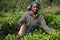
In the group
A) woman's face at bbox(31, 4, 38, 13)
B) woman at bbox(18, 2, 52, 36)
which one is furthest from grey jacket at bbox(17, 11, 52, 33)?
woman's face at bbox(31, 4, 38, 13)

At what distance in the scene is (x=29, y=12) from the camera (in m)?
5.69

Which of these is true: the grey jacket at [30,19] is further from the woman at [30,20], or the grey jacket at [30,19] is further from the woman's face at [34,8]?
the woman's face at [34,8]

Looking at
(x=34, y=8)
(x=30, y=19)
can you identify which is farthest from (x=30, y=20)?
(x=34, y=8)

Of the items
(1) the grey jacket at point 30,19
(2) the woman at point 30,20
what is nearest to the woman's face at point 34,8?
(2) the woman at point 30,20

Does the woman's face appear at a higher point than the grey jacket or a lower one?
higher

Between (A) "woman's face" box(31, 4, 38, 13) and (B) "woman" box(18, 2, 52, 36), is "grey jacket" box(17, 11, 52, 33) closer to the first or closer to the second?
(B) "woman" box(18, 2, 52, 36)

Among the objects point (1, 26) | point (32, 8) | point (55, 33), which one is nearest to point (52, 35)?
point (55, 33)

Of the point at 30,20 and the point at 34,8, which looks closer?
the point at 34,8

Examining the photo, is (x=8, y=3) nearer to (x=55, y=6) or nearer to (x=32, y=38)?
(x=55, y=6)

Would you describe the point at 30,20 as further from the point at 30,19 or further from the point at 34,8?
the point at 34,8

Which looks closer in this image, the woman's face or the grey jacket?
the woman's face

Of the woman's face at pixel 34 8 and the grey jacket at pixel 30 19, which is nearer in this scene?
the woman's face at pixel 34 8

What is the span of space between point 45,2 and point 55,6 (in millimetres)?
1408

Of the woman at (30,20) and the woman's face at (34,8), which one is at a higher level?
the woman's face at (34,8)
